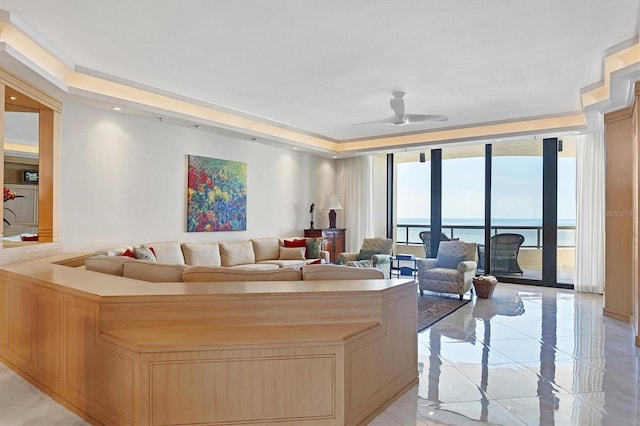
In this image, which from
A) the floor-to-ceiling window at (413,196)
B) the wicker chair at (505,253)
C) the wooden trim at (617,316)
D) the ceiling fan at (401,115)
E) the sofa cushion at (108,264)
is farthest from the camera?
the floor-to-ceiling window at (413,196)

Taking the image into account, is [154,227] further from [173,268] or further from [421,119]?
[421,119]

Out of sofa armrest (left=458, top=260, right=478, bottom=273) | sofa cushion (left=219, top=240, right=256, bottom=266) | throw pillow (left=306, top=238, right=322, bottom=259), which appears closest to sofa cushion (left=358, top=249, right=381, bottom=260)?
throw pillow (left=306, top=238, right=322, bottom=259)

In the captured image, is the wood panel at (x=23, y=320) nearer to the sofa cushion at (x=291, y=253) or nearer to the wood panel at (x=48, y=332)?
the wood panel at (x=48, y=332)

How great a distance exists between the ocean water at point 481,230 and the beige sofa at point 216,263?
2463 mm

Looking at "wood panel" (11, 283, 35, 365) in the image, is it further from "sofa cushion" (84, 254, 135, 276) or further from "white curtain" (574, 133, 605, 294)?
"white curtain" (574, 133, 605, 294)

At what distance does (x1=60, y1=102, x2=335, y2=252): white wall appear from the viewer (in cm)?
501

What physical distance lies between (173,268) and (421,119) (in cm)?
386

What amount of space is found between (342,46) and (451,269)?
4.37 meters

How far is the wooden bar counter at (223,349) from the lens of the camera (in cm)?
227

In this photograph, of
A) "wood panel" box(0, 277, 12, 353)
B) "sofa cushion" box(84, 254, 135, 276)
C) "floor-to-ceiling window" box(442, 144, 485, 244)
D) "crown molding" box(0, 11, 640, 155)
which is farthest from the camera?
"floor-to-ceiling window" box(442, 144, 485, 244)

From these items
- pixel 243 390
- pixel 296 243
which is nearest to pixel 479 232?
pixel 296 243

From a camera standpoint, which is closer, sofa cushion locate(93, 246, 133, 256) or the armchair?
sofa cushion locate(93, 246, 133, 256)

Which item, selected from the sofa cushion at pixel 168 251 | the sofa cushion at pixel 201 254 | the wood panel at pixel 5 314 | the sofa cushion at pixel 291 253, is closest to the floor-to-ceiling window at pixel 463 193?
the sofa cushion at pixel 291 253

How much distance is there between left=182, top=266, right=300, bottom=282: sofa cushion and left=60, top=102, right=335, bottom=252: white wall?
289 cm
